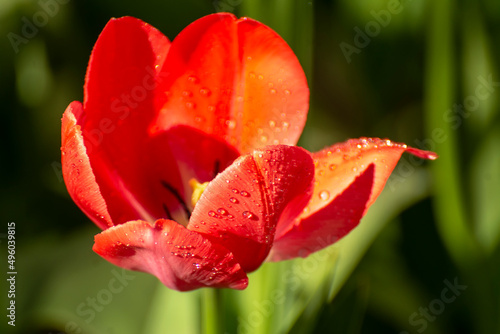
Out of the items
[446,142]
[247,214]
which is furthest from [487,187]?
[247,214]

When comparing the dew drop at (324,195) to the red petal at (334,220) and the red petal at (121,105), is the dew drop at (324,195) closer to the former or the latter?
the red petal at (334,220)

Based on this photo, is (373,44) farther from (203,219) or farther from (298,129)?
(203,219)

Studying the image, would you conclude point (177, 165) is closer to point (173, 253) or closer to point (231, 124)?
point (231, 124)

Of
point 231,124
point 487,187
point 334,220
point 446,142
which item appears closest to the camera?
point 334,220

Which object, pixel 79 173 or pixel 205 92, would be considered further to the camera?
pixel 205 92

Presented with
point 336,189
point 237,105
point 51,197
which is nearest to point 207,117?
point 237,105

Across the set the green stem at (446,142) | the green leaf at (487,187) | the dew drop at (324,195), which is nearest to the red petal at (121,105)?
the dew drop at (324,195)

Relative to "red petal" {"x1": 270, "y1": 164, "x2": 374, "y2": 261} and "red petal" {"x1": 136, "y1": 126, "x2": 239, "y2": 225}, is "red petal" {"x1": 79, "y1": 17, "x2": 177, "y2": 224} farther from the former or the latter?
"red petal" {"x1": 270, "y1": 164, "x2": 374, "y2": 261}
